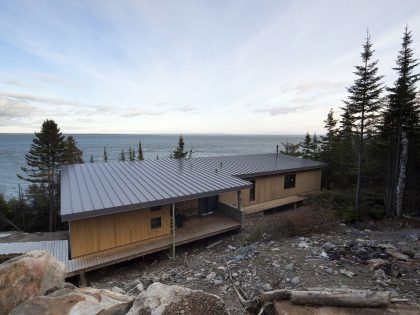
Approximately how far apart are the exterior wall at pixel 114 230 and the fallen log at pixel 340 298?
7.56 m

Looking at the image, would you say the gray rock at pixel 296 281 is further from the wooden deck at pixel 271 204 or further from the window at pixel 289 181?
Result: the window at pixel 289 181

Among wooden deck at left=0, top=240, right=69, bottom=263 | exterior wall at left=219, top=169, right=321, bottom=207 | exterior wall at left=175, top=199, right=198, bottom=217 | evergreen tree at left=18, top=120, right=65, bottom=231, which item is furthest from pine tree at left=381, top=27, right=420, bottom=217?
evergreen tree at left=18, top=120, right=65, bottom=231

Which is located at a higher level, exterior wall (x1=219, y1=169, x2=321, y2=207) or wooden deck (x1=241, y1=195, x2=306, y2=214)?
exterior wall (x1=219, y1=169, x2=321, y2=207)

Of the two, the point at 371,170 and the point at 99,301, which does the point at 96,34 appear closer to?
the point at 99,301

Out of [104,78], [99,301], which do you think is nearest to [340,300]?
[99,301]

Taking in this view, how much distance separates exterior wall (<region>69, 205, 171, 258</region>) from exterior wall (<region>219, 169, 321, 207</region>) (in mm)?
4755

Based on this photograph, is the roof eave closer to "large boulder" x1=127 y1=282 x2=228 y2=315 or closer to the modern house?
the modern house

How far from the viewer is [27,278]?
12.6 feet

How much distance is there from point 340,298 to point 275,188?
43.9 ft

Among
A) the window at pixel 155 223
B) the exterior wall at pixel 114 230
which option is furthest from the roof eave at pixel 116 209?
the window at pixel 155 223

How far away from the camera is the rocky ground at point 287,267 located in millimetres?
5488

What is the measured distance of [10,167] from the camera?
54062 millimetres

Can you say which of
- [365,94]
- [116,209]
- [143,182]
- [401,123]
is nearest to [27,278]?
[116,209]

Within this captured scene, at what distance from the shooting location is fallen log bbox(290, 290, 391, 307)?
3012 millimetres
